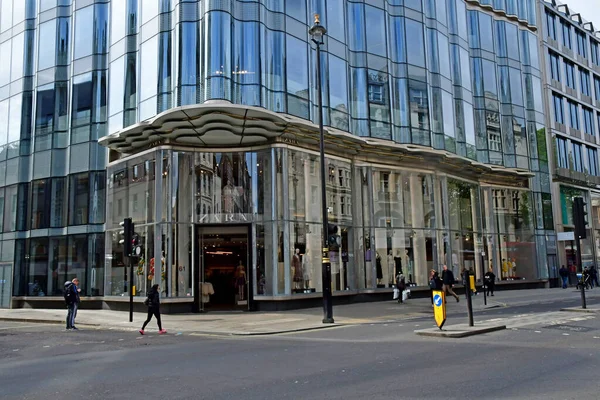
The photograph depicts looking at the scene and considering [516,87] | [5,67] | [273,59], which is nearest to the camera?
[273,59]

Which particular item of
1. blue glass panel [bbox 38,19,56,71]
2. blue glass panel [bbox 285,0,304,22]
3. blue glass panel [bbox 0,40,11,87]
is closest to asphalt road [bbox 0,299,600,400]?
blue glass panel [bbox 285,0,304,22]

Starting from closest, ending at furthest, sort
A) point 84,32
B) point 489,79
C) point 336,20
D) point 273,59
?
point 273,59 → point 336,20 → point 84,32 → point 489,79

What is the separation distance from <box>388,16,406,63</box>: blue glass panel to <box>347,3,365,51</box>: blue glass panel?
76.5 inches

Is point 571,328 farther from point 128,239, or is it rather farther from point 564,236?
point 564,236

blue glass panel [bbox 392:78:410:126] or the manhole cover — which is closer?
the manhole cover

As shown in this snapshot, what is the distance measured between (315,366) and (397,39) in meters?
24.4

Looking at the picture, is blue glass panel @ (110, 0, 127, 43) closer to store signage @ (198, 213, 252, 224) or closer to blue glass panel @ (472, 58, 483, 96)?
store signage @ (198, 213, 252, 224)

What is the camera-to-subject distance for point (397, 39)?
99.9 ft

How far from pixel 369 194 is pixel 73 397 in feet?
72.3

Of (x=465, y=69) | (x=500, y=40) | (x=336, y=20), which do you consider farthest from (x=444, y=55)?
(x=500, y=40)

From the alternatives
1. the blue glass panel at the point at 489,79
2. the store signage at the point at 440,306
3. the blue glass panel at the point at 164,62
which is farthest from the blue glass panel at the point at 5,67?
the blue glass panel at the point at 489,79

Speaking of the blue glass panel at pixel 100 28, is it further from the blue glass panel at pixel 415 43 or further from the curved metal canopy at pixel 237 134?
the blue glass panel at pixel 415 43

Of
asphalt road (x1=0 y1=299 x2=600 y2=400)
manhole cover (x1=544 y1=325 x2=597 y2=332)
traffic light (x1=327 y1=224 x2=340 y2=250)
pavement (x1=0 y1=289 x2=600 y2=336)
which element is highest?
traffic light (x1=327 y1=224 x2=340 y2=250)

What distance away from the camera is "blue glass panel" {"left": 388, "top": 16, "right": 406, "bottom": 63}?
30.2 metres
